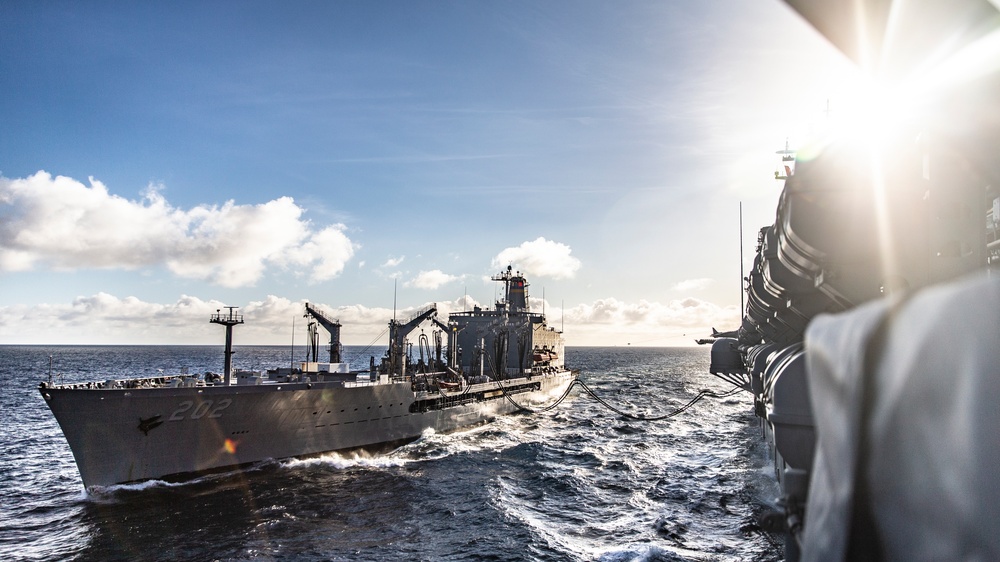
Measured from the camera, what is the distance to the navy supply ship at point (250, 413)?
66.5 feet

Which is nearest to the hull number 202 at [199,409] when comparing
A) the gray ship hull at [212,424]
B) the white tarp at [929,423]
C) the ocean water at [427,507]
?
the gray ship hull at [212,424]

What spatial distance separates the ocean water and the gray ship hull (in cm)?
72

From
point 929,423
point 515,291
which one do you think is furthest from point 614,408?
point 929,423

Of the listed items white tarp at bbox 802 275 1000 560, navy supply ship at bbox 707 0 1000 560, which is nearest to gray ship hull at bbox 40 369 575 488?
navy supply ship at bbox 707 0 1000 560

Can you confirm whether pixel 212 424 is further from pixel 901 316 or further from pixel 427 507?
pixel 901 316

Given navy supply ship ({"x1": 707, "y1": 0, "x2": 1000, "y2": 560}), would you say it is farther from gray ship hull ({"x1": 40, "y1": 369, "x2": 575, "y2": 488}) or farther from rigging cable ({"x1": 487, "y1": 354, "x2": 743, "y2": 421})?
gray ship hull ({"x1": 40, "y1": 369, "x2": 575, "y2": 488})

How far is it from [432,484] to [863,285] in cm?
1995

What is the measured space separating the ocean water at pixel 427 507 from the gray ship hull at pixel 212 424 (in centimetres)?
72

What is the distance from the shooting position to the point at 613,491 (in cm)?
2202

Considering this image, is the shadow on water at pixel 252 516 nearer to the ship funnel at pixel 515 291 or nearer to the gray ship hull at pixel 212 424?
the gray ship hull at pixel 212 424

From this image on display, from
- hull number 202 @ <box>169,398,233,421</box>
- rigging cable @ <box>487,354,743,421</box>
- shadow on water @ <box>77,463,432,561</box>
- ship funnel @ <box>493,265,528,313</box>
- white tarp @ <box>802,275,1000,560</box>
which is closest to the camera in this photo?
white tarp @ <box>802,275,1000,560</box>

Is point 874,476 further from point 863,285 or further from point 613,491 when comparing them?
point 613,491

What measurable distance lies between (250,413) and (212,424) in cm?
148

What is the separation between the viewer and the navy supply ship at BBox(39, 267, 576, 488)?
20.3 meters
